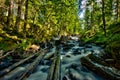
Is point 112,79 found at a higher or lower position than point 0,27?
lower

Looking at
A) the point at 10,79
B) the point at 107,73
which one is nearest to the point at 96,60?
the point at 107,73

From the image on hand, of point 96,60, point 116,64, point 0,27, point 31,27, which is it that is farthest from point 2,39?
point 31,27

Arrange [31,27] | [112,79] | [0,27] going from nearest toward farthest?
[112,79]
[0,27]
[31,27]

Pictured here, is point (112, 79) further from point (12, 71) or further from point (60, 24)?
point (60, 24)

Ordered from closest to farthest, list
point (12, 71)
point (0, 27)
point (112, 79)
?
point (112, 79) < point (12, 71) < point (0, 27)

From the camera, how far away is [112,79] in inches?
405

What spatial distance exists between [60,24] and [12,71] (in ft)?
172

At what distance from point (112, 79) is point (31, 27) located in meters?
28.0

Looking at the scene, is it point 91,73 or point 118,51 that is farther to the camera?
point 118,51

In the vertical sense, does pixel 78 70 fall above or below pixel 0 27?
below

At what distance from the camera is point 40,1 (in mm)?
37000

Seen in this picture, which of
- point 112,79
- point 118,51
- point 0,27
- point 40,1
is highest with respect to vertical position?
point 40,1

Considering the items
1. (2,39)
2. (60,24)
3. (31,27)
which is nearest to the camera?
(2,39)

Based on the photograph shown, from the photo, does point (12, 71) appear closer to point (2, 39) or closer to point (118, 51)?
point (118, 51)
